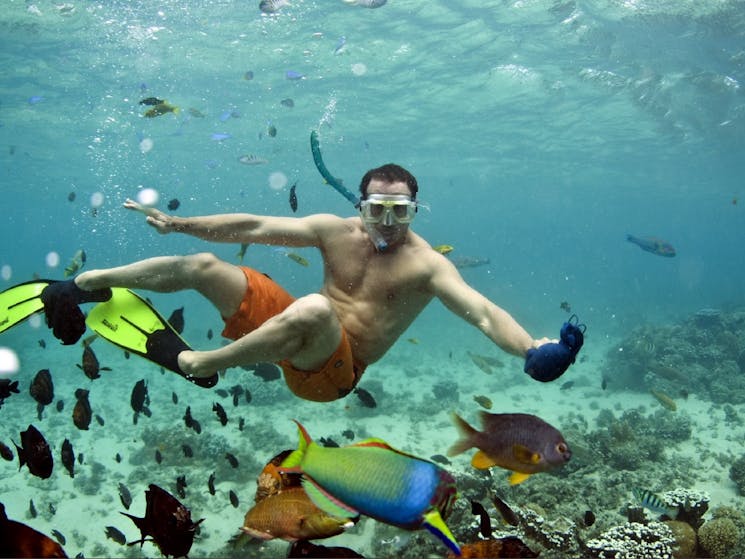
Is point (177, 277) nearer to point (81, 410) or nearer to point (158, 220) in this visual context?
point (158, 220)

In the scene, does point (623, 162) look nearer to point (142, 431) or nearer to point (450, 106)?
point (450, 106)

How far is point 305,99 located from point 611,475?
82.9 feet

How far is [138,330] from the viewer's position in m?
4.75

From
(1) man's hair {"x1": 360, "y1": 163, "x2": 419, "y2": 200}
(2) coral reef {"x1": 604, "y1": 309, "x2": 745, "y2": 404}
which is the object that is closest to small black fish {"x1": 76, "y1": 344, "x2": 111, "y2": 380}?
(1) man's hair {"x1": 360, "y1": 163, "x2": 419, "y2": 200}

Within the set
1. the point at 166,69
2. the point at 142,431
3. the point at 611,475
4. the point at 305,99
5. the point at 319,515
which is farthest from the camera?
the point at 305,99

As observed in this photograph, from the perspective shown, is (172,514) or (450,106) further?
(450,106)

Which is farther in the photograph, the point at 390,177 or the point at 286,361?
the point at 390,177

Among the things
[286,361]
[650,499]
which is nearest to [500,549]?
[286,361]

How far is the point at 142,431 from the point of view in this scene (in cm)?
1222

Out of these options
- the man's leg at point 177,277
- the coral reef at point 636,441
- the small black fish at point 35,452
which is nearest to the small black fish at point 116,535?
the small black fish at point 35,452

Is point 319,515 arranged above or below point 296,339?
above

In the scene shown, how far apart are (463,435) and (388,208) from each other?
268cm

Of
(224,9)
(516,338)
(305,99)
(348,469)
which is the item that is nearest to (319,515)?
(348,469)

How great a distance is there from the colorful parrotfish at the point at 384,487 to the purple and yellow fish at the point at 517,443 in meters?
0.78
